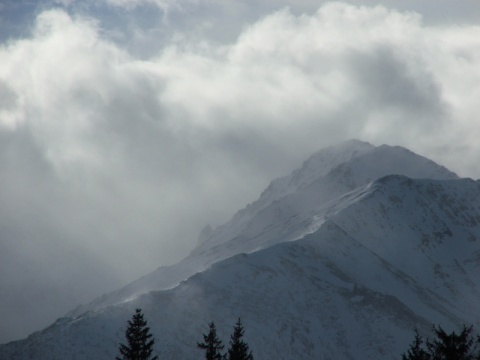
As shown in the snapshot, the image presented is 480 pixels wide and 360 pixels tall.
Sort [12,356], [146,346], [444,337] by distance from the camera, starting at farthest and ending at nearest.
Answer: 1. [12,356]
2. [146,346]
3. [444,337]

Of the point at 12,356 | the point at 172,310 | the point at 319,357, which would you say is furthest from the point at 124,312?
the point at 319,357

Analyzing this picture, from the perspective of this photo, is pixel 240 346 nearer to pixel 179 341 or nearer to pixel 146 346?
pixel 146 346

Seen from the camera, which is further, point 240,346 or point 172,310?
point 172,310

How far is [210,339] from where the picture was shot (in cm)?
7044

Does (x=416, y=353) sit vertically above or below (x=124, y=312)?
below

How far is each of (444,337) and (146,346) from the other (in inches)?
1031

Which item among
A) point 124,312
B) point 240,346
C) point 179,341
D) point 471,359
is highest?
point 124,312

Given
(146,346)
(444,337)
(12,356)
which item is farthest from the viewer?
(12,356)

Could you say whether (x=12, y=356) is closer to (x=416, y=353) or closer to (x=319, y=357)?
(x=319, y=357)

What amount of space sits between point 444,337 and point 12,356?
140092 millimetres

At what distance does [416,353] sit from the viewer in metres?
60.9

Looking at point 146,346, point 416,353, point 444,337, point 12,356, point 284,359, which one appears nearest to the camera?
point 444,337

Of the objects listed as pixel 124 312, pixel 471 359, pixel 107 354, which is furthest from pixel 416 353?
pixel 124 312

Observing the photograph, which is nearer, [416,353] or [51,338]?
[416,353]
